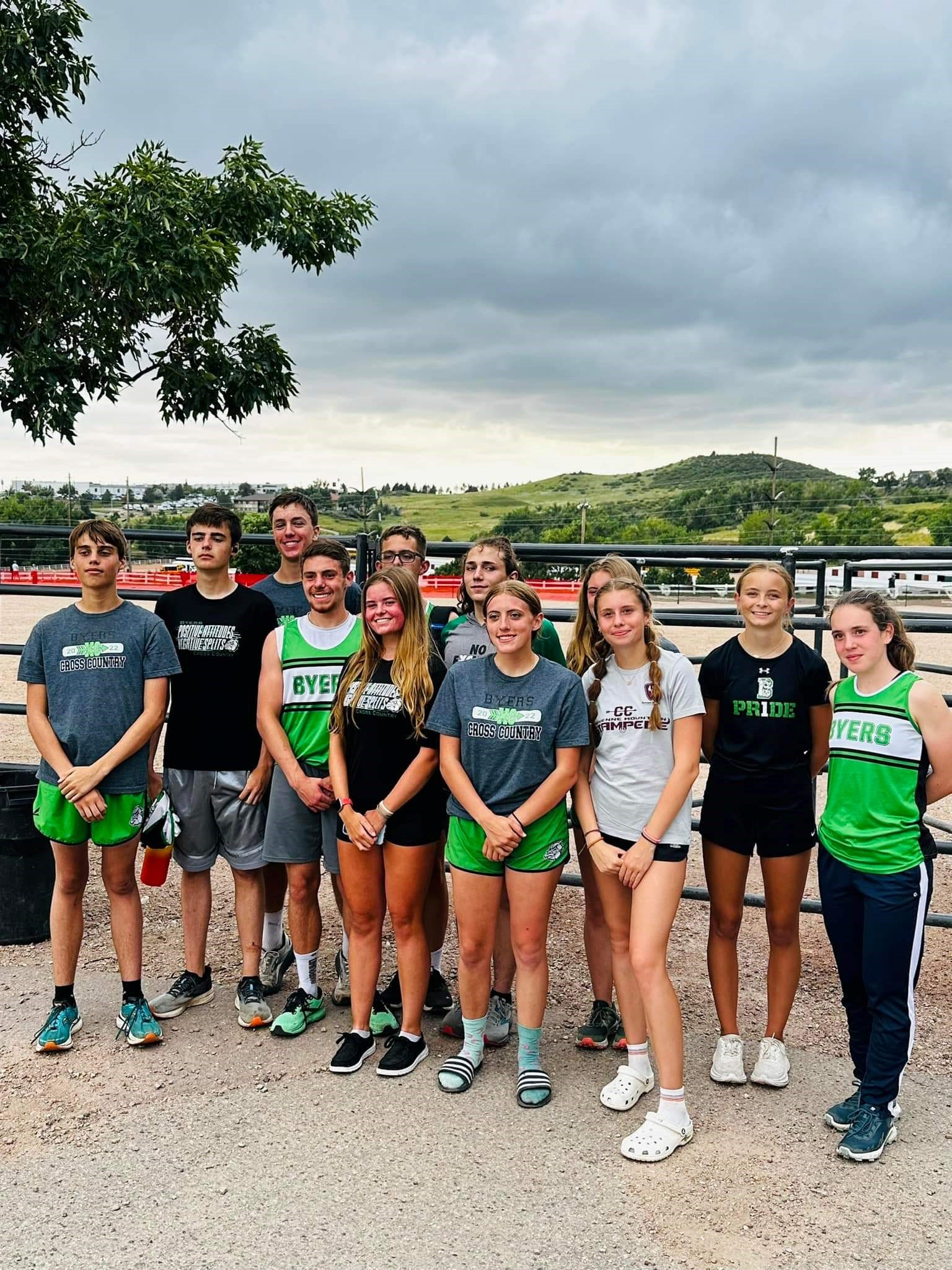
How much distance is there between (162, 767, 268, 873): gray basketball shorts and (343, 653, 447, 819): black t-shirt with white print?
59cm

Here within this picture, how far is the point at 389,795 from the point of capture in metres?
3.28

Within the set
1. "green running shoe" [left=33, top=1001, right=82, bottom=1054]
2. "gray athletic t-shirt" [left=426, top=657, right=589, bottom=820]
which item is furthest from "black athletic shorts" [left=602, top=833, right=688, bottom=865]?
"green running shoe" [left=33, top=1001, right=82, bottom=1054]

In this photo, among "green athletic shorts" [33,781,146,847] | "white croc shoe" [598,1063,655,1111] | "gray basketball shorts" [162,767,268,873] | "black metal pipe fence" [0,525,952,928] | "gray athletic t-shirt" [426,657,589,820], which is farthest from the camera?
"black metal pipe fence" [0,525,952,928]

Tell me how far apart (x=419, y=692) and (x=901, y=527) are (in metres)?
52.1

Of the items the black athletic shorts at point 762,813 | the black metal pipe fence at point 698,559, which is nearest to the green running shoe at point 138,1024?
the black metal pipe fence at point 698,559

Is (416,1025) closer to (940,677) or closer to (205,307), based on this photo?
(205,307)

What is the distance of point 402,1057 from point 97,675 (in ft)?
5.64

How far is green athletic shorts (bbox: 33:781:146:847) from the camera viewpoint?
11.4 feet

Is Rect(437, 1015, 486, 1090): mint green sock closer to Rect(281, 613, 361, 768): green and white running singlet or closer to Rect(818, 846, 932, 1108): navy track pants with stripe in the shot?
Rect(281, 613, 361, 768): green and white running singlet

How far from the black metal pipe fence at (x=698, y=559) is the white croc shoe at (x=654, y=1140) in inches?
49.9

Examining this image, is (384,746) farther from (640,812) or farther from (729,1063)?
(729,1063)

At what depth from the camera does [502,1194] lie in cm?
257

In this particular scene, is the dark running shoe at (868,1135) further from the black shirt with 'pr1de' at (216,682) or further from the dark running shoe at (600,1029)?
the black shirt with 'pr1de' at (216,682)

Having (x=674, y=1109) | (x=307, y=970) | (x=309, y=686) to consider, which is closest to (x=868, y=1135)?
(x=674, y=1109)
